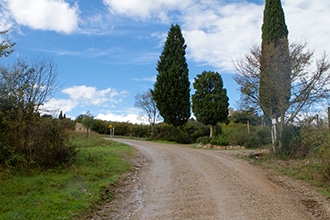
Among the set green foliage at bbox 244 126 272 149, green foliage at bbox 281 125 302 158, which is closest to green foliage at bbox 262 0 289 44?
green foliage at bbox 281 125 302 158

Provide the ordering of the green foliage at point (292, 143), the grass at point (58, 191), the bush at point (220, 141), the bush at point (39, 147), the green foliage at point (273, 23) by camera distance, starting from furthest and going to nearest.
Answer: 1. the bush at point (220, 141)
2. the green foliage at point (273, 23)
3. the green foliage at point (292, 143)
4. the bush at point (39, 147)
5. the grass at point (58, 191)

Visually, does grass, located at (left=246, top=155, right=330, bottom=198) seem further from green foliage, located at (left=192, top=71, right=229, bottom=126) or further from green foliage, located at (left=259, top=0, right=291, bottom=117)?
green foliage, located at (left=192, top=71, right=229, bottom=126)

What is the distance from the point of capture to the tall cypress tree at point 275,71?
1711 centimetres

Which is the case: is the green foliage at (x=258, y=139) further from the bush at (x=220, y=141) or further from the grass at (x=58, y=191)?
the grass at (x=58, y=191)

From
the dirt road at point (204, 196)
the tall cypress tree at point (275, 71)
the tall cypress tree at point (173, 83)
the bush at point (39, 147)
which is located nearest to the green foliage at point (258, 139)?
the tall cypress tree at point (275, 71)

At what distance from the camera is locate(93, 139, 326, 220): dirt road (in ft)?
24.0

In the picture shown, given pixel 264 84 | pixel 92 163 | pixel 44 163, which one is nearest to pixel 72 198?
pixel 44 163

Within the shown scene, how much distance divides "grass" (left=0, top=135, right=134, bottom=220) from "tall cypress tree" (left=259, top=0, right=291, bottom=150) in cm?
923

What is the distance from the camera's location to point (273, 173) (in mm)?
13383

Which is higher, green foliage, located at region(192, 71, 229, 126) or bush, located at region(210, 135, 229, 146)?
green foliage, located at region(192, 71, 229, 126)

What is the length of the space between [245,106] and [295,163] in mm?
5037

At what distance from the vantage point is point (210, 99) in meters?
29.9

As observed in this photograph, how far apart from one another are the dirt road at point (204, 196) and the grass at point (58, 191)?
1.71 feet

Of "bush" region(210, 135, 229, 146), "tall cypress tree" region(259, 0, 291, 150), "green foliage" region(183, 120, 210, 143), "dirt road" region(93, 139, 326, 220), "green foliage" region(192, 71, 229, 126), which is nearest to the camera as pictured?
"dirt road" region(93, 139, 326, 220)
